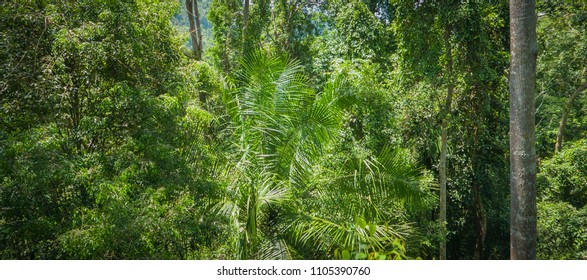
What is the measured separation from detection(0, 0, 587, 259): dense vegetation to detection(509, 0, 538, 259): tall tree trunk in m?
1.13

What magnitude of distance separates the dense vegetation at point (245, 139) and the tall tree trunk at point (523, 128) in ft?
3.69

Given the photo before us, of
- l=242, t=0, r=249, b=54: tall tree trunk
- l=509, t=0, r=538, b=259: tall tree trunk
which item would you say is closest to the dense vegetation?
l=509, t=0, r=538, b=259: tall tree trunk

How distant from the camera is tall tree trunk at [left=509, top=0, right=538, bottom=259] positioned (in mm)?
4984

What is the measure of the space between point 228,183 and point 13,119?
88.6 inches

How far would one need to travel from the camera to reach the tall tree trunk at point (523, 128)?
16.4ft

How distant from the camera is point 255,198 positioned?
602 cm

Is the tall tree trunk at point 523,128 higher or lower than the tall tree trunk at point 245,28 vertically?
lower

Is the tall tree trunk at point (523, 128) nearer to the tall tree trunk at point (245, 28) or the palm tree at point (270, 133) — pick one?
the palm tree at point (270, 133)

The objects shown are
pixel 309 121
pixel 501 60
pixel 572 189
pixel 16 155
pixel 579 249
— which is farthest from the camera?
pixel 572 189

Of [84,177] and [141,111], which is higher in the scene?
[141,111]

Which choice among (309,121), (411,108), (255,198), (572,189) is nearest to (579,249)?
(572,189)

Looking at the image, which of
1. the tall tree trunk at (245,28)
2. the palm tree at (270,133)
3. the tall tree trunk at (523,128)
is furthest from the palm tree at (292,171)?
the tall tree trunk at (245,28)

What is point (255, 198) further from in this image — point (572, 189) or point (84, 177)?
point (572, 189)

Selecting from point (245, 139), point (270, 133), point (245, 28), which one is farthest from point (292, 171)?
point (245, 28)
